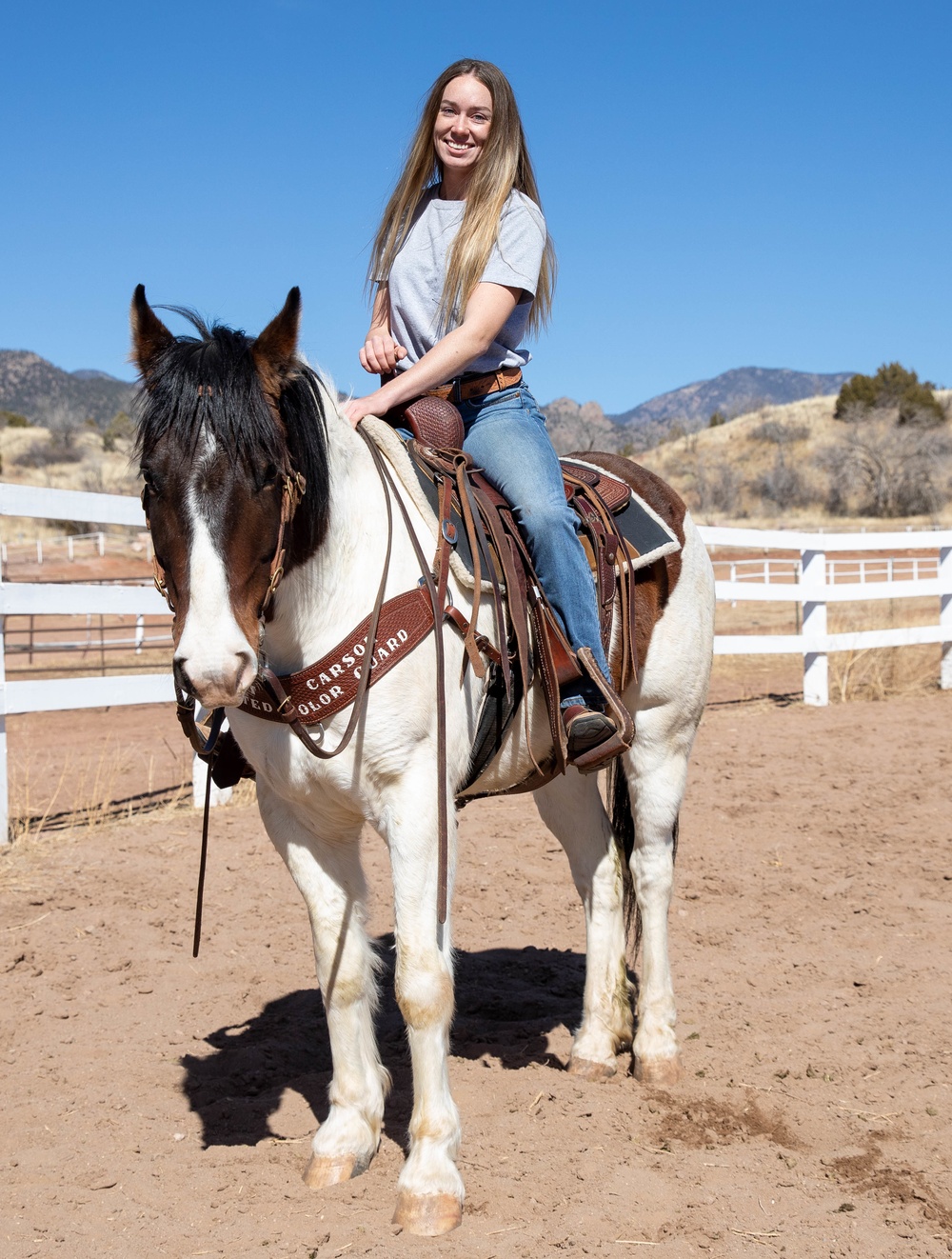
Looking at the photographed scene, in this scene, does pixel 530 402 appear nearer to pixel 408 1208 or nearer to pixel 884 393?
pixel 408 1208

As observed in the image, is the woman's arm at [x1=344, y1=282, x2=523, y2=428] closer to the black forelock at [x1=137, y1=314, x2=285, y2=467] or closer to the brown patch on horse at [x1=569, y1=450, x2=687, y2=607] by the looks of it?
the black forelock at [x1=137, y1=314, x2=285, y2=467]

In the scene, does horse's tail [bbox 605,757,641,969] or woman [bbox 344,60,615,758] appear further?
horse's tail [bbox 605,757,641,969]

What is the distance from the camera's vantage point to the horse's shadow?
3.71m

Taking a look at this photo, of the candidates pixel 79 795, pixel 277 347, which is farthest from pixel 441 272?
pixel 79 795

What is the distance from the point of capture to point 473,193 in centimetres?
351

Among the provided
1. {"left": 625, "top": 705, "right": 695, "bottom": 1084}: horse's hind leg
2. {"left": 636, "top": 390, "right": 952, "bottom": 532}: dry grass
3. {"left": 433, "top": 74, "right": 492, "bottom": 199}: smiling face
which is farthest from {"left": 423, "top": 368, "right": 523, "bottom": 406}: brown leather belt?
{"left": 636, "top": 390, "right": 952, "bottom": 532}: dry grass

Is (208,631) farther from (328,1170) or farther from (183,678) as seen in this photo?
(328,1170)

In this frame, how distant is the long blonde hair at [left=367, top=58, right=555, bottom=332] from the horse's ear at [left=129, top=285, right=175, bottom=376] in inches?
42.7

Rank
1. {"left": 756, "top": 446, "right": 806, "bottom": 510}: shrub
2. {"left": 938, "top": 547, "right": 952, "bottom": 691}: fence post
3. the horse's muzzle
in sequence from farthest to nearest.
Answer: {"left": 756, "top": 446, "right": 806, "bottom": 510}: shrub
{"left": 938, "top": 547, "right": 952, "bottom": 691}: fence post
the horse's muzzle

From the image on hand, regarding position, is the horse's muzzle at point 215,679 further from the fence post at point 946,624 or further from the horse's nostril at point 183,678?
the fence post at point 946,624

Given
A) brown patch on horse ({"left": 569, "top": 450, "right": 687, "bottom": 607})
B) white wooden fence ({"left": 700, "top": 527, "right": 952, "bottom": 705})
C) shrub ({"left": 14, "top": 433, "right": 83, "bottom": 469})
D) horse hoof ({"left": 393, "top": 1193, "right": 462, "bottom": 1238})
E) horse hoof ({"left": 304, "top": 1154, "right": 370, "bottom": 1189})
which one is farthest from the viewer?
shrub ({"left": 14, "top": 433, "right": 83, "bottom": 469})

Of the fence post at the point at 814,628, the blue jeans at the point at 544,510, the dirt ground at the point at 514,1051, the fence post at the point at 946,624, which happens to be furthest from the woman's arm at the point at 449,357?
the fence post at the point at 946,624

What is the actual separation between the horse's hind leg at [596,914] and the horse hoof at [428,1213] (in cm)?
121

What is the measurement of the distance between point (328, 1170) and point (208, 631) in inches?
71.3
